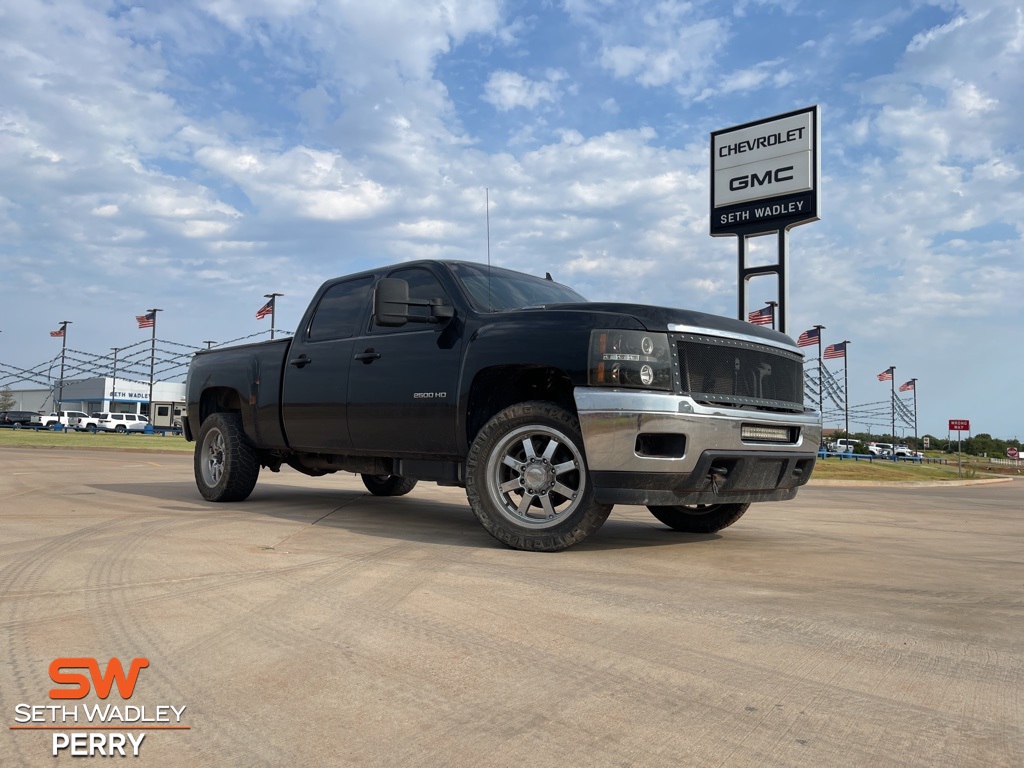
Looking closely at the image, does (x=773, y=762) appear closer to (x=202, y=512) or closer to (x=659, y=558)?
(x=659, y=558)

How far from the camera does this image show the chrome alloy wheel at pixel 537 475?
16.6 ft

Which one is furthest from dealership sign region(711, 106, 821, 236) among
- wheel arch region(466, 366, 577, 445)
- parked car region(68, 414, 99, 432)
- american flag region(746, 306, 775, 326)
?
parked car region(68, 414, 99, 432)

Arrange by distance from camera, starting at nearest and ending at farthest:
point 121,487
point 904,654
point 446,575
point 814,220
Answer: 1. point 904,654
2. point 446,575
3. point 121,487
4. point 814,220

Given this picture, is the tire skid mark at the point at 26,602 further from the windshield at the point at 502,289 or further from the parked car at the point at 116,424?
the parked car at the point at 116,424

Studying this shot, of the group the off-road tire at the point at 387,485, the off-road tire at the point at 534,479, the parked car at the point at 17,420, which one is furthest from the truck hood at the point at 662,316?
the parked car at the point at 17,420

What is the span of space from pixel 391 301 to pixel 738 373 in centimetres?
238

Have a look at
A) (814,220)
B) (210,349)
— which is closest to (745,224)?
(814,220)

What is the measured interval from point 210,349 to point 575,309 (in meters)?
4.80

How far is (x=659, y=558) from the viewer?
5.07 metres

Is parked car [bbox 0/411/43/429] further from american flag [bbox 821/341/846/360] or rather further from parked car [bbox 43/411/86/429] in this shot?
american flag [bbox 821/341/846/360]

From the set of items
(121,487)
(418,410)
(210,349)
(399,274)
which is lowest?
(121,487)

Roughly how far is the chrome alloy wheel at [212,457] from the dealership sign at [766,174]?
18699 mm

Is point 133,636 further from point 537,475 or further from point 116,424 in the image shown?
point 116,424

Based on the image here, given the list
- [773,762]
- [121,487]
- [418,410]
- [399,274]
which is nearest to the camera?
[773,762]
